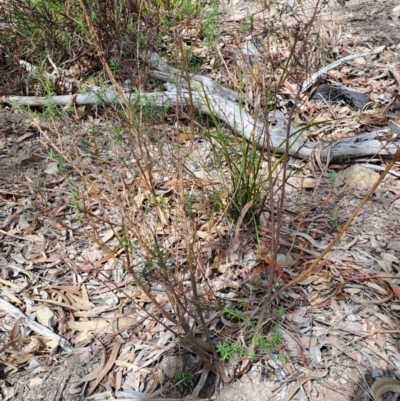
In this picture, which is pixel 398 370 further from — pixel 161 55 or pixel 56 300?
pixel 161 55

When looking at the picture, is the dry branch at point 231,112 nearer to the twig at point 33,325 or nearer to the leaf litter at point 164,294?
the leaf litter at point 164,294

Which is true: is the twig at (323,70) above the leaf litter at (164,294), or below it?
above

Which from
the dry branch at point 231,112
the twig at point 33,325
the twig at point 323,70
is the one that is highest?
the twig at point 323,70

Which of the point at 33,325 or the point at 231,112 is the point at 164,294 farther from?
the point at 231,112

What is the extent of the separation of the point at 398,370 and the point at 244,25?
9.51 feet

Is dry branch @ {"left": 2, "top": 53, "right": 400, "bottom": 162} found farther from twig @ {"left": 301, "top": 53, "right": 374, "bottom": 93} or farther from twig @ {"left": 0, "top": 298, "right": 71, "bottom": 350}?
twig @ {"left": 0, "top": 298, "right": 71, "bottom": 350}

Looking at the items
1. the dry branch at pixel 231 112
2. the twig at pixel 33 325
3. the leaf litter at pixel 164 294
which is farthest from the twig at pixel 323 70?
the twig at pixel 33 325

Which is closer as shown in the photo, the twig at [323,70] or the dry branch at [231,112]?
the dry branch at [231,112]

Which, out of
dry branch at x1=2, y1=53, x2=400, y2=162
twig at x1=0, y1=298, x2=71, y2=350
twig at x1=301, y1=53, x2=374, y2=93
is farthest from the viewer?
twig at x1=301, y1=53, x2=374, y2=93

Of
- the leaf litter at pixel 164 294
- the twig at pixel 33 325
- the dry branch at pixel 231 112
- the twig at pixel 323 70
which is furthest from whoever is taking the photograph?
the twig at pixel 323 70

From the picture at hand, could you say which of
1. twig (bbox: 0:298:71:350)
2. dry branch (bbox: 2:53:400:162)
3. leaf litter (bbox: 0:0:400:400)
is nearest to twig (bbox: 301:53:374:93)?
dry branch (bbox: 2:53:400:162)

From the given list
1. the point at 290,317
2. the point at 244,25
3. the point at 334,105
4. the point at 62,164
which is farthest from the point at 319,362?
the point at 244,25

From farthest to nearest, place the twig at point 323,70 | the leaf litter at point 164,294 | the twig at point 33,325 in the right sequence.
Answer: the twig at point 323,70 < the twig at point 33,325 < the leaf litter at point 164,294

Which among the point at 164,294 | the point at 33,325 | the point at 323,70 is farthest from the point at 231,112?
the point at 33,325
